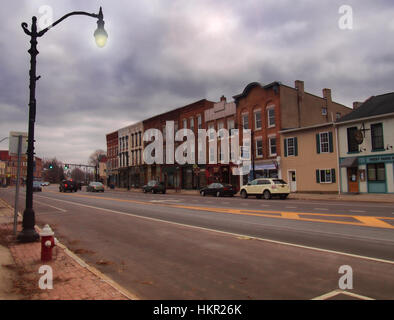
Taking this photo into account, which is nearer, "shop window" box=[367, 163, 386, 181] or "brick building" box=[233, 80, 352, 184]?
"shop window" box=[367, 163, 386, 181]

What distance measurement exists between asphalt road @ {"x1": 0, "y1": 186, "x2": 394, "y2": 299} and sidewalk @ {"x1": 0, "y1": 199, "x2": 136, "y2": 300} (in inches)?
15.5

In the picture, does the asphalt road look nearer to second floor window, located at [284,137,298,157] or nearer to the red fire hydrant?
the red fire hydrant

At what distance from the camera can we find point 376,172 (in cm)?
2658

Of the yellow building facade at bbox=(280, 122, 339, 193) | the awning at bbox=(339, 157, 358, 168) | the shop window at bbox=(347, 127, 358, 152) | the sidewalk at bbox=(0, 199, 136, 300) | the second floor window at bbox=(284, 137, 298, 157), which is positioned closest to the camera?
the sidewalk at bbox=(0, 199, 136, 300)

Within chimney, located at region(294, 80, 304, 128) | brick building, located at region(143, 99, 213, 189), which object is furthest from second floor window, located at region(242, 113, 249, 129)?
brick building, located at region(143, 99, 213, 189)

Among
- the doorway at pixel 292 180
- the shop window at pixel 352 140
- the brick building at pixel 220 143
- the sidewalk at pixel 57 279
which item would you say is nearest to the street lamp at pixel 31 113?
the sidewalk at pixel 57 279

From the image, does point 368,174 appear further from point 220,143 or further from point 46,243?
point 46,243

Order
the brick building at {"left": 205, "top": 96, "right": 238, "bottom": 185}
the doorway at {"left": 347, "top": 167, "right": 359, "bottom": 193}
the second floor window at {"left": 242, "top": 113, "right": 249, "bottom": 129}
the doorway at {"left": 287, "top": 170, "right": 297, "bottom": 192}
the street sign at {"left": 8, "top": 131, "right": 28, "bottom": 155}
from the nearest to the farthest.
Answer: the street sign at {"left": 8, "top": 131, "right": 28, "bottom": 155} < the doorway at {"left": 347, "top": 167, "right": 359, "bottom": 193} < the doorway at {"left": 287, "top": 170, "right": 297, "bottom": 192} < the second floor window at {"left": 242, "top": 113, "right": 249, "bottom": 129} < the brick building at {"left": 205, "top": 96, "right": 238, "bottom": 185}

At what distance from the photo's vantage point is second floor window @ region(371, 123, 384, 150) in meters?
26.4

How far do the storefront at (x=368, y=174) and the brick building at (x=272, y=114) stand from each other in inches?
270

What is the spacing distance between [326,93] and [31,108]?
125 ft
